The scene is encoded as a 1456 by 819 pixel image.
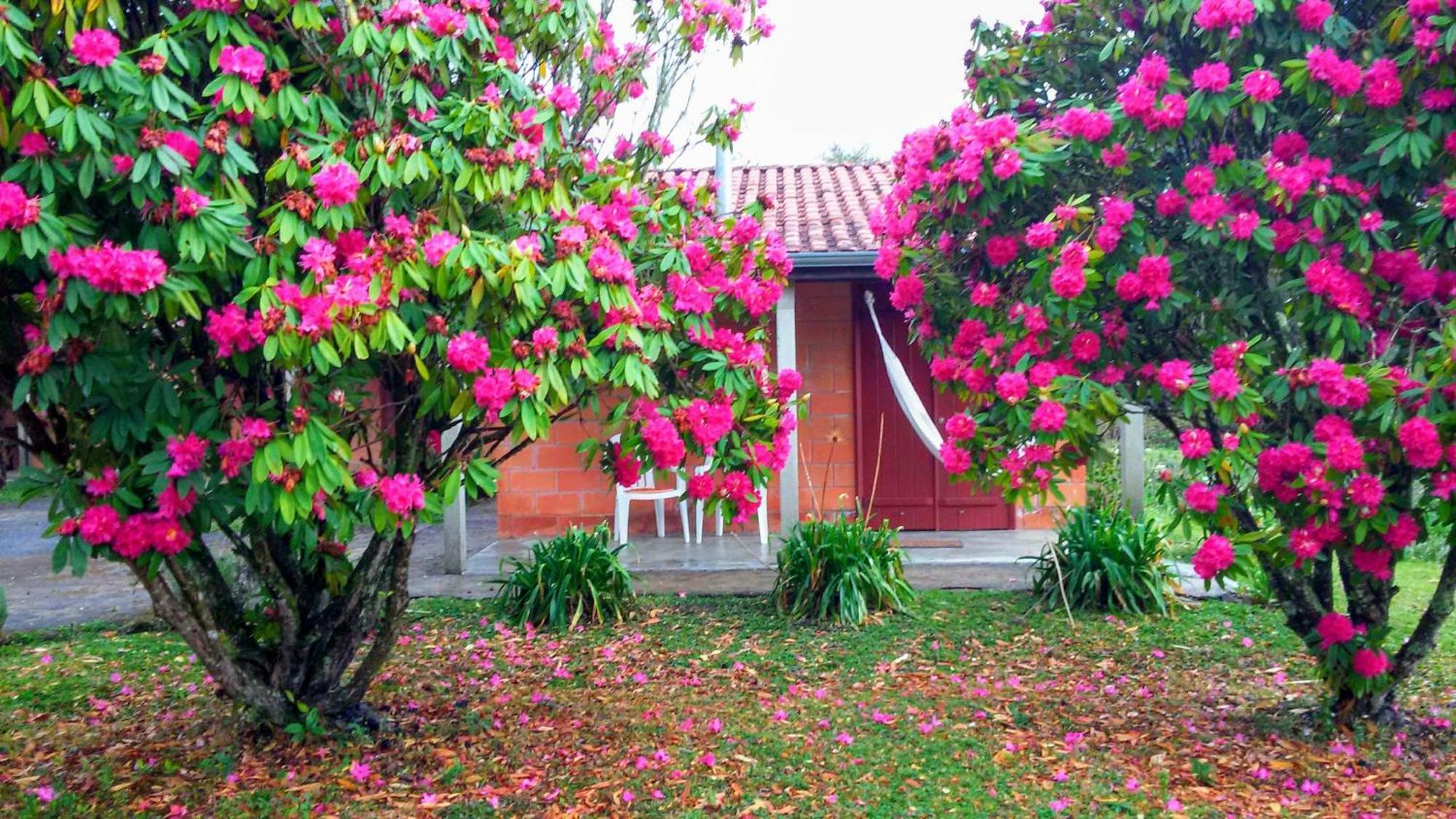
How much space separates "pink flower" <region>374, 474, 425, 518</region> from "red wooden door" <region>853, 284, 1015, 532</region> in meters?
6.20

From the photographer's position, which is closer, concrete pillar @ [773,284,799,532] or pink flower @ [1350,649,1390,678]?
pink flower @ [1350,649,1390,678]

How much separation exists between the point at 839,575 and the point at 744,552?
200cm

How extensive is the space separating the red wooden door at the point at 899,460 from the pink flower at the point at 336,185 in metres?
6.46

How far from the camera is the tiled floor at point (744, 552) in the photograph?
25.3 ft

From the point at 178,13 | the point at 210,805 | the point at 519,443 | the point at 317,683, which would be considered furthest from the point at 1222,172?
the point at 210,805

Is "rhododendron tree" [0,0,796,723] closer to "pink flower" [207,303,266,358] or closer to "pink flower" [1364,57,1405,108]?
"pink flower" [207,303,266,358]

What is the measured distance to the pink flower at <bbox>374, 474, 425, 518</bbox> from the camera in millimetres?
3203

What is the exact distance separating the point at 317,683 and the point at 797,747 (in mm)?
1850

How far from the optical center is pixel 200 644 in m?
3.85

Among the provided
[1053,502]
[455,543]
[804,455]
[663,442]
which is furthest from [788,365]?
[663,442]

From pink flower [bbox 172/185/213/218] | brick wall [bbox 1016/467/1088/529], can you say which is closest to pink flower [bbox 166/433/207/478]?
pink flower [bbox 172/185/213/218]

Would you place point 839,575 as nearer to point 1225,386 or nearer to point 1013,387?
point 1013,387

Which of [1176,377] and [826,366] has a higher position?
[826,366]

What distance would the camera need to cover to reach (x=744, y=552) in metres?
8.23
